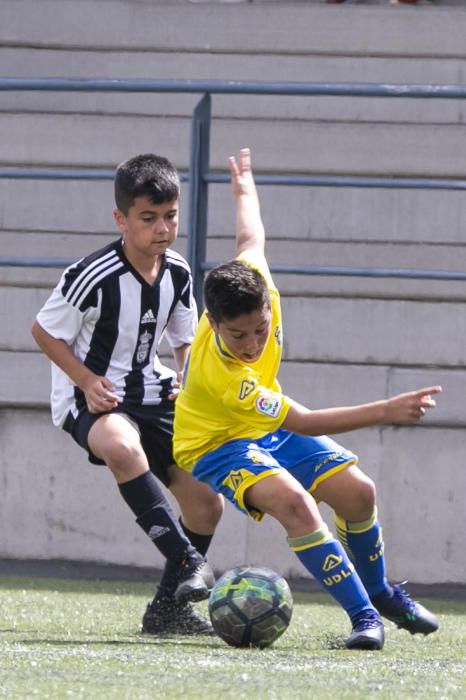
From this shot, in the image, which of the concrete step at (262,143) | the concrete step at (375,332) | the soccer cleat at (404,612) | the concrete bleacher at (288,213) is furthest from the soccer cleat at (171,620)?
the concrete step at (262,143)

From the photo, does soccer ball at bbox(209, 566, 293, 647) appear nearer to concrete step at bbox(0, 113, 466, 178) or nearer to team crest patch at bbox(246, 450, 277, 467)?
team crest patch at bbox(246, 450, 277, 467)

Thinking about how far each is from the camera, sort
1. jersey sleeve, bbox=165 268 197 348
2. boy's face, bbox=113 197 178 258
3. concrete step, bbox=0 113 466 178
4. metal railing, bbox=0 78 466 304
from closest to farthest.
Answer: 1. boy's face, bbox=113 197 178 258
2. jersey sleeve, bbox=165 268 197 348
3. metal railing, bbox=0 78 466 304
4. concrete step, bbox=0 113 466 178

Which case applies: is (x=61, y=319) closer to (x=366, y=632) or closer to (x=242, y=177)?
(x=242, y=177)

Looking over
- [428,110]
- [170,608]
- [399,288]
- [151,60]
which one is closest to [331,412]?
[170,608]

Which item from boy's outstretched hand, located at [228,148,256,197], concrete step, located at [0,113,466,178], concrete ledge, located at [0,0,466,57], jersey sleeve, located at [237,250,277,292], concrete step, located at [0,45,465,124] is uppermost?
concrete ledge, located at [0,0,466,57]

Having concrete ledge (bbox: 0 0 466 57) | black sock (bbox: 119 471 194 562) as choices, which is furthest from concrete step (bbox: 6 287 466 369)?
black sock (bbox: 119 471 194 562)

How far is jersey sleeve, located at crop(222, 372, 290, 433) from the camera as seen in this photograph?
Result: 4656 millimetres

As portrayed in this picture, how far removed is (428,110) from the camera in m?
8.20

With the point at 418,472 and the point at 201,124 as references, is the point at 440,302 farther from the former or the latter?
the point at 201,124

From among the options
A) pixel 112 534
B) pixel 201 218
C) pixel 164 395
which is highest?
pixel 201 218

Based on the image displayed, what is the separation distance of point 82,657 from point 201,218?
11.4ft

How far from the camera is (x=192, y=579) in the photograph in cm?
490

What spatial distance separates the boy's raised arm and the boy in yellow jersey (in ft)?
0.43

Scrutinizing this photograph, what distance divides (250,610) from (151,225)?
1361 millimetres
